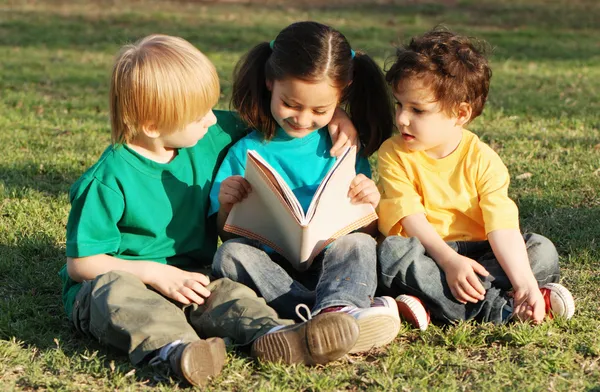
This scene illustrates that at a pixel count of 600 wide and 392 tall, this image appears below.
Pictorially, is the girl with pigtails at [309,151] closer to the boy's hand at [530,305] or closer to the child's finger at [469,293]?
the child's finger at [469,293]

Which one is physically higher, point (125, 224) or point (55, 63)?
point (125, 224)

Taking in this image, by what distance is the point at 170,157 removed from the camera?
390cm

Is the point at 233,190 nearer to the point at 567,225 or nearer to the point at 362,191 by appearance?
the point at 362,191

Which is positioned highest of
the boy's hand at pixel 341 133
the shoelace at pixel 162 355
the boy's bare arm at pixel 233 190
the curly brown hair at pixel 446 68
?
the curly brown hair at pixel 446 68

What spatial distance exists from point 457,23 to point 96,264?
484 inches

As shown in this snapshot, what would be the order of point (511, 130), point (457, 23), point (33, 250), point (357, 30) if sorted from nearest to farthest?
point (33, 250)
point (511, 130)
point (357, 30)
point (457, 23)

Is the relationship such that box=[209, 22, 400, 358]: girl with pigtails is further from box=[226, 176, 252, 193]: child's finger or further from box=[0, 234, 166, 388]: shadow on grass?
box=[0, 234, 166, 388]: shadow on grass

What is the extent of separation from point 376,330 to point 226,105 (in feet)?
17.3

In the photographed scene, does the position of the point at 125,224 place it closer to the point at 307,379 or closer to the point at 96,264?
the point at 96,264

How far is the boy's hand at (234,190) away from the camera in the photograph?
3.71 m

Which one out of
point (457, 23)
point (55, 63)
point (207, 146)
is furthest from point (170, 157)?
point (457, 23)

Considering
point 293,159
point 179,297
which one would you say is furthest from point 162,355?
point 293,159

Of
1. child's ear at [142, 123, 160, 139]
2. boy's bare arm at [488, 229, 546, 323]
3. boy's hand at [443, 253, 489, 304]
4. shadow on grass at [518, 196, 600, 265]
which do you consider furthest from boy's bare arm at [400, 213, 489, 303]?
child's ear at [142, 123, 160, 139]

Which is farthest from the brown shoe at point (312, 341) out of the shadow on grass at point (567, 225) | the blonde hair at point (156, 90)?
the shadow on grass at point (567, 225)
